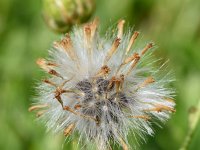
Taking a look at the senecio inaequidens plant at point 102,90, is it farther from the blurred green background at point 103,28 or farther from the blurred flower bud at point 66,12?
the blurred green background at point 103,28

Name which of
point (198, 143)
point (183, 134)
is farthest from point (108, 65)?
point (183, 134)

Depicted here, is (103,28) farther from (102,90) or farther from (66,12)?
(102,90)

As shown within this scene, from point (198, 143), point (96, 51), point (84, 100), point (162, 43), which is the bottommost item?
point (198, 143)

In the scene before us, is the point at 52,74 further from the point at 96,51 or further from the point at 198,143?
the point at 198,143

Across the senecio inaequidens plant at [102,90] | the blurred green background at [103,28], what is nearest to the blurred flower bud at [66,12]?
the senecio inaequidens plant at [102,90]

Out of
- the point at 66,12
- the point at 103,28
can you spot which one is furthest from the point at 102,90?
the point at 103,28

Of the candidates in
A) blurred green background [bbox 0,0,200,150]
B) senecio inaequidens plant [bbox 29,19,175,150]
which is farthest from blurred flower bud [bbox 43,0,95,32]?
blurred green background [bbox 0,0,200,150]
